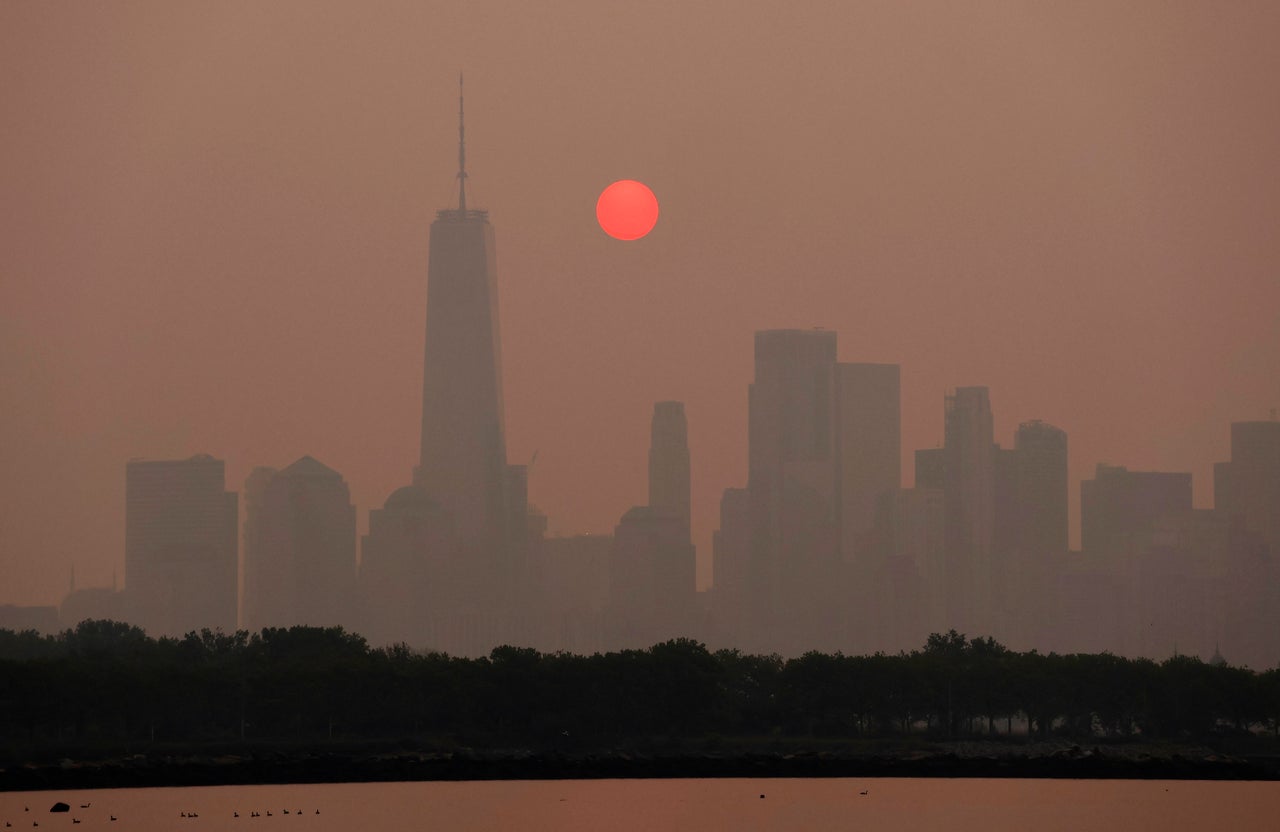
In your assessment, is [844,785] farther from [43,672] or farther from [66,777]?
[43,672]

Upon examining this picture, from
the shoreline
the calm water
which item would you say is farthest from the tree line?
the calm water

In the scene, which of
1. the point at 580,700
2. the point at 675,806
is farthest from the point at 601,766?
the point at 675,806

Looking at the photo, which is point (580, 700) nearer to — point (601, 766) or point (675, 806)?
point (601, 766)

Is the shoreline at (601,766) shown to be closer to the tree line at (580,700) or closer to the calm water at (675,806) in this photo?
the calm water at (675,806)

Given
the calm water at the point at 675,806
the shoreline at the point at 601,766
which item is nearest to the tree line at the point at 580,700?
the shoreline at the point at 601,766


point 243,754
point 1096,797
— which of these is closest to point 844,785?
point 1096,797

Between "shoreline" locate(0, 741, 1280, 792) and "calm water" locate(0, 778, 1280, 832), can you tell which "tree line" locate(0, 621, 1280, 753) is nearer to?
"shoreline" locate(0, 741, 1280, 792)
